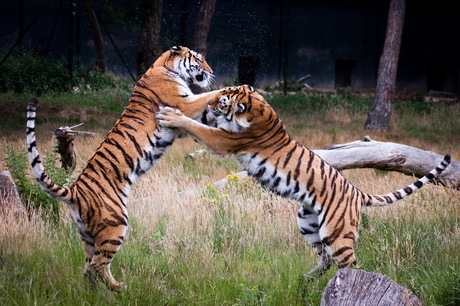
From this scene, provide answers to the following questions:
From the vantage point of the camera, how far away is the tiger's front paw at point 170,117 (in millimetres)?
4410

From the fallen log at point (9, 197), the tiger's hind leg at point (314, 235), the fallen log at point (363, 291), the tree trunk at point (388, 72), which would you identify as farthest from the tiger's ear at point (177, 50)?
the tree trunk at point (388, 72)

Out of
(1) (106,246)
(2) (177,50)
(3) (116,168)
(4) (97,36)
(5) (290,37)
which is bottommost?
(1) (106,246)

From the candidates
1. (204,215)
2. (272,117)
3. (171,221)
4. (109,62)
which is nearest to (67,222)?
(171,221)

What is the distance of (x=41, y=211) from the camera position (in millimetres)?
5629

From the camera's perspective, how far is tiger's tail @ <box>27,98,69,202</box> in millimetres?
3616

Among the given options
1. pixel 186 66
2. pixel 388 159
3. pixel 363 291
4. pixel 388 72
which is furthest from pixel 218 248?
pixel 388 72

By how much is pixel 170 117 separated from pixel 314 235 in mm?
1491

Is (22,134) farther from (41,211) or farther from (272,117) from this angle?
(272,117)

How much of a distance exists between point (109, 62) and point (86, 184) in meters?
13.9

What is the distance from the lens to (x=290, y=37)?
19.9 m

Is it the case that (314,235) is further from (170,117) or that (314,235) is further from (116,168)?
(116,168)

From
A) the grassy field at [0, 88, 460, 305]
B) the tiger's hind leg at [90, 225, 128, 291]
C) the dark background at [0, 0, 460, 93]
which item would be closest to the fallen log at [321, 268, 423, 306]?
the grassy field at [0, 88, 460, 305]

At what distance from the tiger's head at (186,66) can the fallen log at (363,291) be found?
222cm

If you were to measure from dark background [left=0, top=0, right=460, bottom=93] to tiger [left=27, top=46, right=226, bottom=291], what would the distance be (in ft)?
36.9
